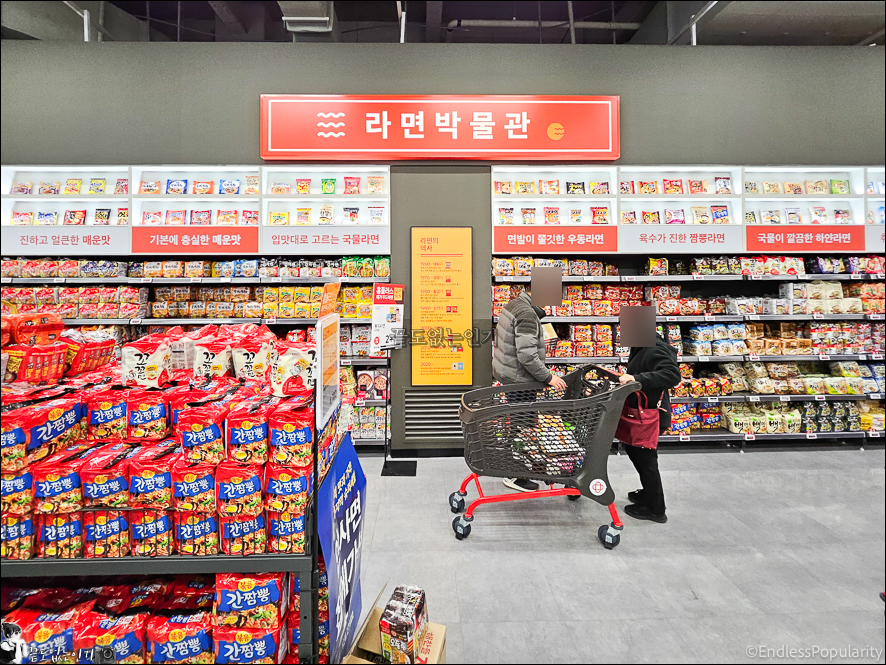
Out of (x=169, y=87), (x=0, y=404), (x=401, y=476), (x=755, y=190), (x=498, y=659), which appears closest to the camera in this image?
(x=0, y=404)

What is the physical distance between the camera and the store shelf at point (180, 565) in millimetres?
1415

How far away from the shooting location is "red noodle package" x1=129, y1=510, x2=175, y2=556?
1.44m

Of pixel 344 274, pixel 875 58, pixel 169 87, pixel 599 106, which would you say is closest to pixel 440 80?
pixel 599 106

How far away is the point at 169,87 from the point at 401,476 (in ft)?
14.5

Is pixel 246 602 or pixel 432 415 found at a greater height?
pixel 432 415

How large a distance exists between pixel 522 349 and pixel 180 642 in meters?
2.51

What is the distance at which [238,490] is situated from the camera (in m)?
1.43

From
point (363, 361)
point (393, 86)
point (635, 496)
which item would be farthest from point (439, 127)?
point (635, 496)

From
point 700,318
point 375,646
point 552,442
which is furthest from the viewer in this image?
point 700,318

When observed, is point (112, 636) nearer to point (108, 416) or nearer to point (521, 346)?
point (108, 416)

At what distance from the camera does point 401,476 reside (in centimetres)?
410

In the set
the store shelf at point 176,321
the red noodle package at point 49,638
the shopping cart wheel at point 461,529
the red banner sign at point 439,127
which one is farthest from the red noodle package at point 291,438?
the red banner sign at point 439,127

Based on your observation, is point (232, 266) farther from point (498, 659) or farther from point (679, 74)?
point (679, 74)

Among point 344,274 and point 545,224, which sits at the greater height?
point 545,224
